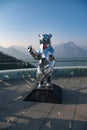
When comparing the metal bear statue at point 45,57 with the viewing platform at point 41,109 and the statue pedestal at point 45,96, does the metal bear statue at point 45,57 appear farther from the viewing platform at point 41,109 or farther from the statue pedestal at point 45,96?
the viewing platform at point 41,109

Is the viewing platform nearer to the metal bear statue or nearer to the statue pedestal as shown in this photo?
the statue pedestal

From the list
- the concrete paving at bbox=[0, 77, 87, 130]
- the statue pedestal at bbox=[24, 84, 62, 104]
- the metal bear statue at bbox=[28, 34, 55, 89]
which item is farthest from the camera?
the metal bear statue at bbox=[28, 34, 55, 89]

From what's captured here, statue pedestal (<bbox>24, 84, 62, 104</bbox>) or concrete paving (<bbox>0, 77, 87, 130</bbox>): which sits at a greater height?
statue pedestal (<bbox>24, 84, 62, 104</bbox>)

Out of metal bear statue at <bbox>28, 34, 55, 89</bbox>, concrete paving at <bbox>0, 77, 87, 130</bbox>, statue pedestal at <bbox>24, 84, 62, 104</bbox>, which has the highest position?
metal bear statue at <bbox>28, 34, 55, 89</bbox>

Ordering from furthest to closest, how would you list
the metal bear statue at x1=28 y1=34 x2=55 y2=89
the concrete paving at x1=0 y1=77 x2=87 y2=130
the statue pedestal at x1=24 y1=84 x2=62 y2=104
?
the metal bear statue at x1=28 y1=34 x2=55 y2=89 < the statue pedestal at x1=24 y1=84 x2=62 y2=104 < the concrete paving at x1=0 y1=77 x2=87 y2=130

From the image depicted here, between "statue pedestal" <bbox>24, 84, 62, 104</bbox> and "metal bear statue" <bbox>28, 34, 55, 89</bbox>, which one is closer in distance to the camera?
"statue pedestal" <bbox>24, 84, 62, 104</bbox>

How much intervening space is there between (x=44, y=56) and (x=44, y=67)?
36 cm

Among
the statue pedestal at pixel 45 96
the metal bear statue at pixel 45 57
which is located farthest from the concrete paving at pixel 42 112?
the metal bear statue at pixel 45 57

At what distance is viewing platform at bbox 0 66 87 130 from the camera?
5164 mm

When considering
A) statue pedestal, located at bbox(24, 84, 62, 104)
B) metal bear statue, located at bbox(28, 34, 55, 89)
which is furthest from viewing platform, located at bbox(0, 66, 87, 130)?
metal bear statue, located at bbox(28, 34, 55, 89)

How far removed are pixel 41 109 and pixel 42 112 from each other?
0.81ft

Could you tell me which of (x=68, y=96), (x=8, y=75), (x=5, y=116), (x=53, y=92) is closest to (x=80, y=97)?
(x=68, y=96)

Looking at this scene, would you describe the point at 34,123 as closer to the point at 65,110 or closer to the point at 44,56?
the point at 65,110

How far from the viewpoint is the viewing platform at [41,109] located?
5164 mm
